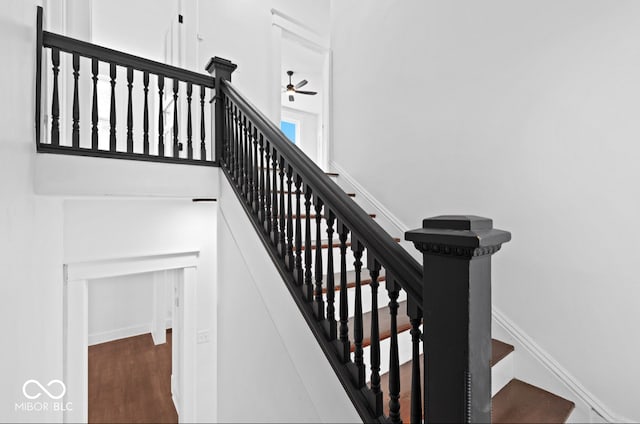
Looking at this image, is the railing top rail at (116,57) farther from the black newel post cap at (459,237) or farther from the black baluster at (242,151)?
the black newel post cap at (459,237)

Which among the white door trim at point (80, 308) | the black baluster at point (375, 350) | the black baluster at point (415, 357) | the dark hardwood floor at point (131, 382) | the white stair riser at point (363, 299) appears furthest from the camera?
the dark hardwood floor at point (131, 382)

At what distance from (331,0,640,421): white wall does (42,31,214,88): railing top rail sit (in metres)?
1.47

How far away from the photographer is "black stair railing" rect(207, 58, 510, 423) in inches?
28.1

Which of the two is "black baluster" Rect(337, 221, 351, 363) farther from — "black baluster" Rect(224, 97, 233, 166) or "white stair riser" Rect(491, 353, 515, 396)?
"black baluster" Rect(224, 97, 233, 166)

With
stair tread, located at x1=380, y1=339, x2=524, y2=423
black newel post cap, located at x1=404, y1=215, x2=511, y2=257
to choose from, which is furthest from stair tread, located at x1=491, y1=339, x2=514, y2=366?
black newel post cap, located at x1=404, y1=215, x2=511, y2=257

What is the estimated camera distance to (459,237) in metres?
0.68

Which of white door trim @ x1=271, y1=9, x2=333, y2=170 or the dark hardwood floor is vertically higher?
white door trim @ x1=271, y1=9, x2=333, y2=170

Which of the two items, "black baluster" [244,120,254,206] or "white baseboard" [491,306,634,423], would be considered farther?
"black baluster" [244,120,254,206]

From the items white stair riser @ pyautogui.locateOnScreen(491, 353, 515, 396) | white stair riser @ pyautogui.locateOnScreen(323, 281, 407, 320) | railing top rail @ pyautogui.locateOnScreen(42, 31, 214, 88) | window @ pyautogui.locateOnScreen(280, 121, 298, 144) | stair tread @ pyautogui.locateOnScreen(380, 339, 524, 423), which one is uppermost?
window @ pyautogui.locateOnScreen(280, 121, 298, 144)

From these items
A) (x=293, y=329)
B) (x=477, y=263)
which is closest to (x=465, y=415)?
(x=477, y=263)

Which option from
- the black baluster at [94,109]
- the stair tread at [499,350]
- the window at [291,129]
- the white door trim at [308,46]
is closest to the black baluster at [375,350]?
the stair tread at [499,350]

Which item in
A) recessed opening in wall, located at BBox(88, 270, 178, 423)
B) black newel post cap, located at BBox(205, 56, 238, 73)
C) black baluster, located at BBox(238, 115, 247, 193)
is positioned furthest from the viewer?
recessed opening in wall, located at BBox(88, 270, 178, 423)

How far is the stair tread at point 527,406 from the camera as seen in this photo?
4.57ft

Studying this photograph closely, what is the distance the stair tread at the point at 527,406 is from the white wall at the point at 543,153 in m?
0.17
